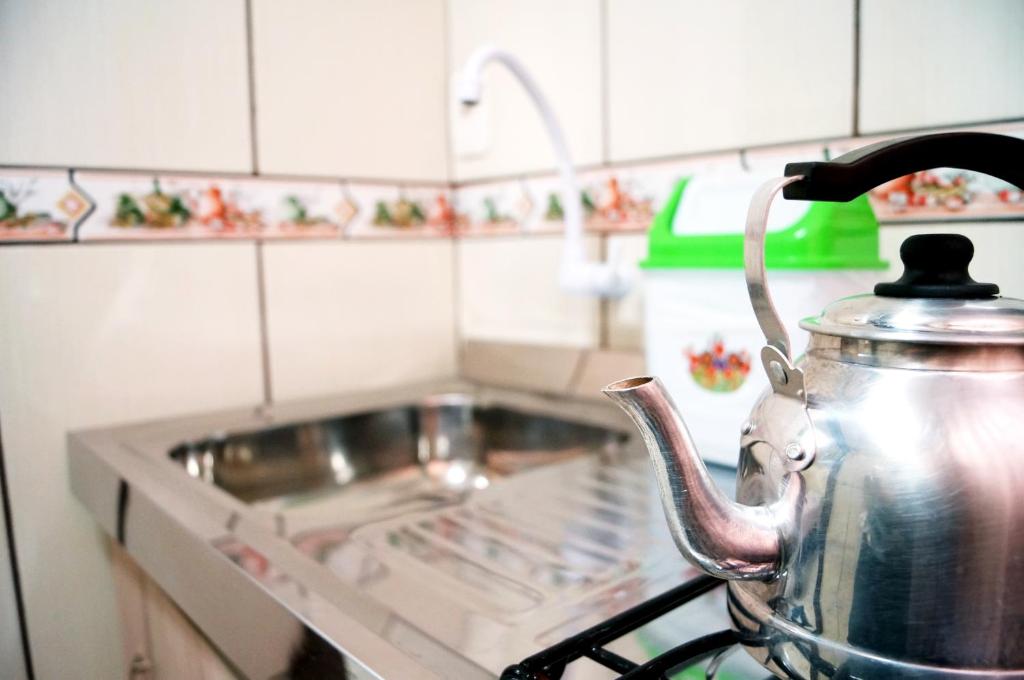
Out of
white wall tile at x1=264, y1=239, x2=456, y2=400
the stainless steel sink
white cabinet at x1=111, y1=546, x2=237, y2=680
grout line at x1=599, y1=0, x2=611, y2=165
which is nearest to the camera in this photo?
the stainless steel sink

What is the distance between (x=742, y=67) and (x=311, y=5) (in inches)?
22.9

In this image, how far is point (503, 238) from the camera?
43.5 inches

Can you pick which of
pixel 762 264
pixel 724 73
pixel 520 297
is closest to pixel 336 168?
pixel 520 297

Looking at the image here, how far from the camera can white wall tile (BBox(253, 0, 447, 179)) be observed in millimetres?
983

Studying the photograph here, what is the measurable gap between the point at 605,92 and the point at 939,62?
1.28 feet

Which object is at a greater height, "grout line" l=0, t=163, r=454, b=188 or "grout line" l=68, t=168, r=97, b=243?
"grout line" l=0, t=163, r=454, b=188

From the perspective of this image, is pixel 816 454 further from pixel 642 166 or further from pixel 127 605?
pixel 127 605

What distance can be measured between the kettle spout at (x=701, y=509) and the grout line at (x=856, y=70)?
488mm

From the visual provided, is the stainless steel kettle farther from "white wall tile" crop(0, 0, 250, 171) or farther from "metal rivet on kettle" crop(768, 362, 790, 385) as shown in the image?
"white wall tile" crop(0, 0, 250, 171)

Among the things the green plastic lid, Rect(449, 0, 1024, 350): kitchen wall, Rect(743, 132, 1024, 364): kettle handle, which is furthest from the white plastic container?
Rect(743, 132, 1024, 364): kettle handle

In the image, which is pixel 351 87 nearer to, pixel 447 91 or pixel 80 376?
pixel 447 91

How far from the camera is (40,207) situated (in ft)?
2.73

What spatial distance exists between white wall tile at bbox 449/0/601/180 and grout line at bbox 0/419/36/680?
723 millimetres

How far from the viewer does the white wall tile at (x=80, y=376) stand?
2.74 feet
